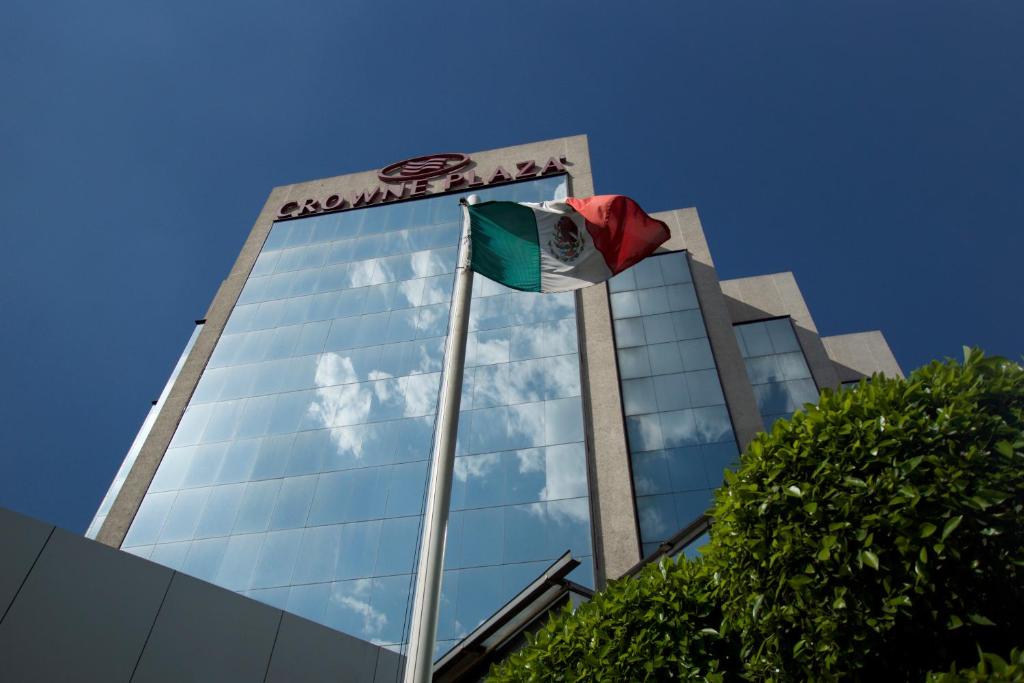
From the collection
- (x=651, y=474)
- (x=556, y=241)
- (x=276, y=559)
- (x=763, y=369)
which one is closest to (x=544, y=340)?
(x=651, y=474)

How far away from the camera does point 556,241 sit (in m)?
10.3

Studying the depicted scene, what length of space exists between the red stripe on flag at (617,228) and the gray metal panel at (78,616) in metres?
6.97

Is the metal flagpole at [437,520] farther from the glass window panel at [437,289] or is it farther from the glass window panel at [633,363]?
the glass window panel at [437,289]

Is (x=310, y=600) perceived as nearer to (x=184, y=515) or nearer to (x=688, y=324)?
(x=184, y=515)

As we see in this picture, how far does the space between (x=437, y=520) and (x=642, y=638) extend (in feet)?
7.60

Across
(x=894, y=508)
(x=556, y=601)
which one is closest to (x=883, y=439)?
(x=894, y=508)

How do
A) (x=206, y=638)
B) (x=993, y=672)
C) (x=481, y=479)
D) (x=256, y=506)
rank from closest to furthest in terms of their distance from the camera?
(x=993, y=672) < (x=206, y=638) < (x=481, y=479) < (x=256, y=506)

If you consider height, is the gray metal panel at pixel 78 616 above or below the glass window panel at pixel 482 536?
below

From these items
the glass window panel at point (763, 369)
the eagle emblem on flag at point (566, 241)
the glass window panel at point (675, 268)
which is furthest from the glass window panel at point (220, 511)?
the glass window panel at point (763, 369)

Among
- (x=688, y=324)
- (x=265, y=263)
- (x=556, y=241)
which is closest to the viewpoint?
(x=556, y=241)

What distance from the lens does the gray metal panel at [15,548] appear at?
5.84 metres

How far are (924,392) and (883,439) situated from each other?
0.60 metres

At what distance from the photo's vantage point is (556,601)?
464 inches

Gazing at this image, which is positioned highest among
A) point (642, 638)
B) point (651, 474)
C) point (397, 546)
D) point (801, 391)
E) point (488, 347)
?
point (801, 391)
